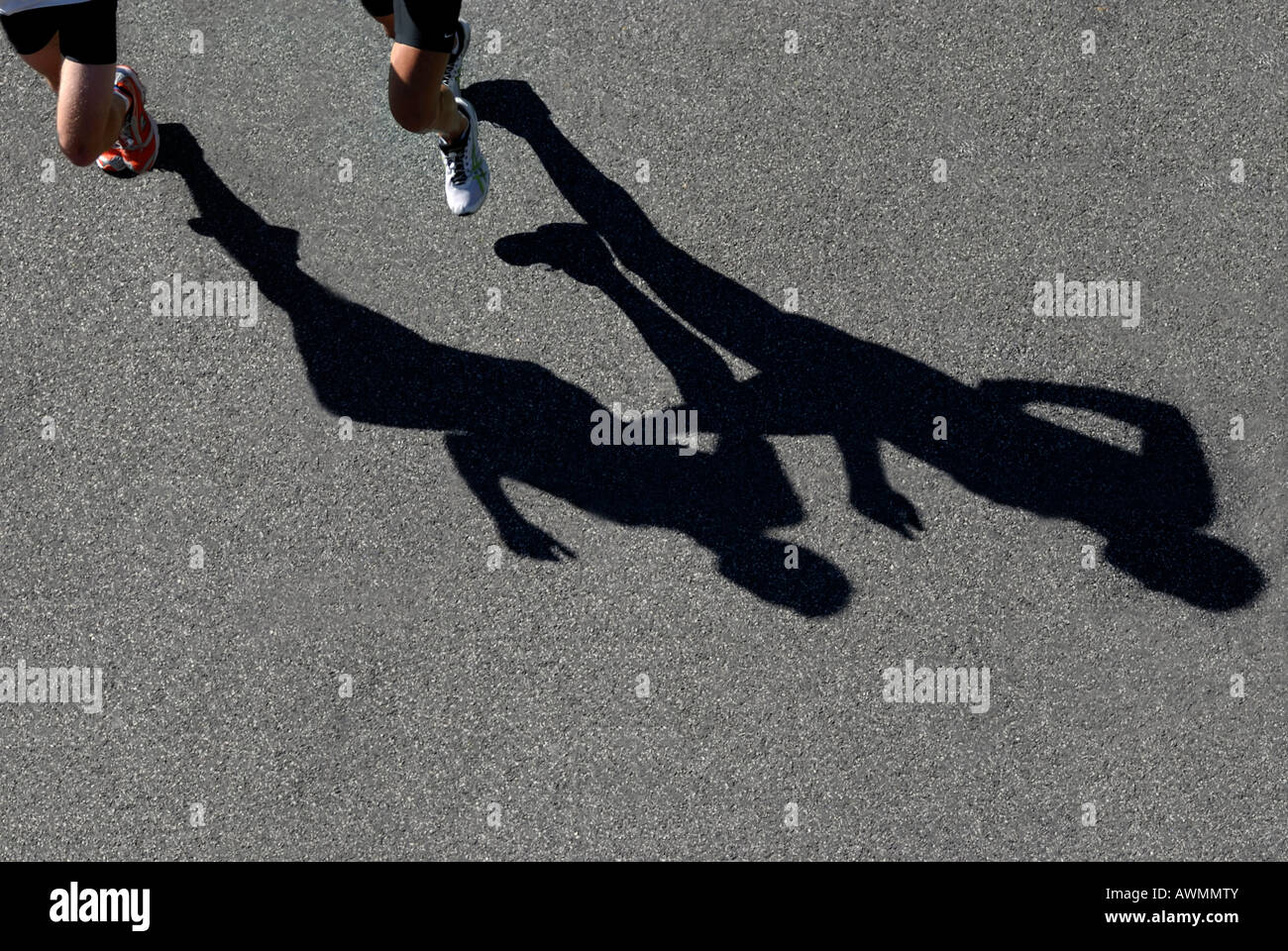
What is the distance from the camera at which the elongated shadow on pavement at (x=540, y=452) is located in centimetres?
414

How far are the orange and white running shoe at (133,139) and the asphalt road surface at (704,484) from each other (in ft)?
0.60

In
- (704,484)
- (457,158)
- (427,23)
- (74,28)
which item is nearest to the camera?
(427,23)

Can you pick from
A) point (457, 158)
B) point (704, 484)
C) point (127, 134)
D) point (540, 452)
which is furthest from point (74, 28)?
point (704, 484)

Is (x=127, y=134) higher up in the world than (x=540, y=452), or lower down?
higher up

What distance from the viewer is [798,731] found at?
13.5ft

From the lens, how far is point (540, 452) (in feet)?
13.7

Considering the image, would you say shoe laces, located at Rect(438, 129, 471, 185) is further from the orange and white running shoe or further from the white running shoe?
the orange and white running shoe

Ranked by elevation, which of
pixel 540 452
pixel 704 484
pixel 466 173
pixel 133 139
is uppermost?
pixel 133 139

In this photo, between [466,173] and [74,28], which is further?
[466,173]

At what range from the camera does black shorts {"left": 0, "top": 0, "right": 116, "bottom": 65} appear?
11.4 feet

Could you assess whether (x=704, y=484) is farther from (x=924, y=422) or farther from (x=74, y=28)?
(x=74, y=28)

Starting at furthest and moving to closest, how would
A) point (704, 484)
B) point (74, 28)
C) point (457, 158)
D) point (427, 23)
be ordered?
point (704, 484) → point (457, 158) → point (74, 28) → point (427, 23)

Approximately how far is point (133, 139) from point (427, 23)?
1521mm

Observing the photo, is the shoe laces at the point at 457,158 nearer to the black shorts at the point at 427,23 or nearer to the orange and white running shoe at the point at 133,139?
the black shorts at the point at 427,23
